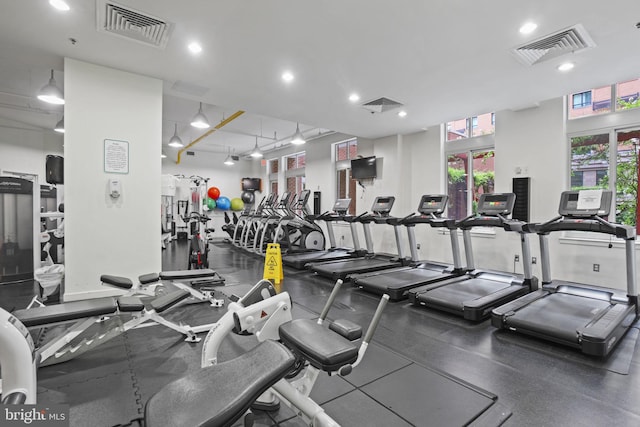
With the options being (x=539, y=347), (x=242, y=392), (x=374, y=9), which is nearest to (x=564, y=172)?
(x=539, y=347)

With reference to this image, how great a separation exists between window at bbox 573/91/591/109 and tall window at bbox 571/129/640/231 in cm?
56

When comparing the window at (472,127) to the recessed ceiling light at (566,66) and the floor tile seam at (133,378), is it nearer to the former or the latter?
the recessed ceiling light at (566,66)

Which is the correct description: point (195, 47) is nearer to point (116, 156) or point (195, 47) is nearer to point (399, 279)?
point (116, 156)

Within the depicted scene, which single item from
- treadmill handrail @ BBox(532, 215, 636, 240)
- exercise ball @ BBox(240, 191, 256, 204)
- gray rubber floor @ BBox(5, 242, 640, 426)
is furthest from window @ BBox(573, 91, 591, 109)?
exercise ball @ BBox(240, 191, 256, 204)

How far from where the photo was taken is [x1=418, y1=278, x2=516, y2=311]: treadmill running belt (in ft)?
12.3

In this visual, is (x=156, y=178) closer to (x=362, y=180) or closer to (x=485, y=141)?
(x=362, y=180)

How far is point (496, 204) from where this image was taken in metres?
4.85

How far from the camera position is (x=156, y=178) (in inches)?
178

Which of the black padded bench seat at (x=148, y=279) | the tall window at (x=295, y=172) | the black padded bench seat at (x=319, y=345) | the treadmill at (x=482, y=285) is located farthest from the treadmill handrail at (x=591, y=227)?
the tall window at (x=295, y=172)

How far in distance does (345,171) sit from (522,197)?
5033mm

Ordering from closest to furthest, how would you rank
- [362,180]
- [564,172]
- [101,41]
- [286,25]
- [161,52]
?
[286,25] → [101,41] → [161,52] → [564,172] → [362,180]

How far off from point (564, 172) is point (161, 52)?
6341 mm

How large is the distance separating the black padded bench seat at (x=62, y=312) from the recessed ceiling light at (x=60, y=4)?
2741mm

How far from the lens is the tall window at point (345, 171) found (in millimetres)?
9438
